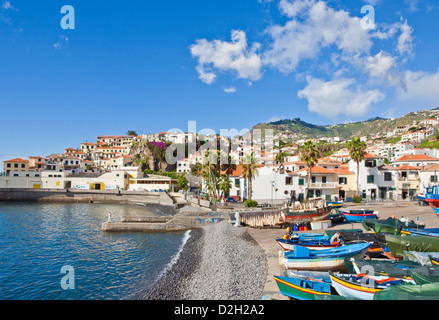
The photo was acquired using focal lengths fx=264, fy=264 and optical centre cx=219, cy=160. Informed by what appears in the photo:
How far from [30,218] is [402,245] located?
4722 centimetres

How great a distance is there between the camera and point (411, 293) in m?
8.30

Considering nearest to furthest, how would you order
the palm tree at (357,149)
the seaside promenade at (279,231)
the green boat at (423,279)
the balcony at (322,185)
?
the green boat at (423,279), the seaside promenade at (279,231), the balcony at (322,185), the palm tree at (357,149)

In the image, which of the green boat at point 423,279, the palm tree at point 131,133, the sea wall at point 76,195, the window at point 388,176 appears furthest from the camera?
the palm tree at point 131,133

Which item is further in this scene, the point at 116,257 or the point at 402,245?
the point at 116,257

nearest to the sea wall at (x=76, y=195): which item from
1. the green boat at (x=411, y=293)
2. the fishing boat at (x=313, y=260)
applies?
the fishing boat at (x=313, y=260)

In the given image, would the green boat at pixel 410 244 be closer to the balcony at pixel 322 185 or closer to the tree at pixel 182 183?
the balcony at pixel 322 185

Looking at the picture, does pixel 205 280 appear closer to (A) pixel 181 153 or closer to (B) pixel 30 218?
(B) pixel 30 218

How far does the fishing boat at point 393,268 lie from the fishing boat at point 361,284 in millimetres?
644

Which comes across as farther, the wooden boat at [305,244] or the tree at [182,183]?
the tree at [182,183]

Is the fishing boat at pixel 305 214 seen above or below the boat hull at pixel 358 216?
above

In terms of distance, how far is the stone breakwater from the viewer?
13.5 meters

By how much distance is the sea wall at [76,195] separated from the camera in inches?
2566

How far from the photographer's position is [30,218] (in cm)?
4056
